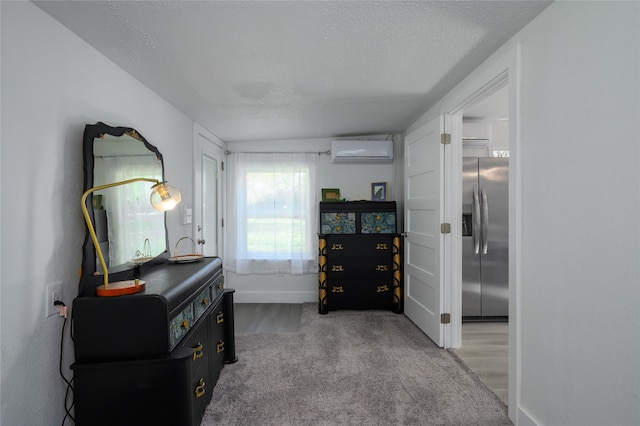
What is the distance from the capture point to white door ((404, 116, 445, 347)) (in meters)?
2.86

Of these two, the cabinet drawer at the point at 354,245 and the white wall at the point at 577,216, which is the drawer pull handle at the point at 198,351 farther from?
the cabinet drawer at the point at 354,245

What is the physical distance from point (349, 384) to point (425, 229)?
160 cm

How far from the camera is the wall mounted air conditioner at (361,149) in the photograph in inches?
158

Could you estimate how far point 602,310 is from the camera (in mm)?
1280

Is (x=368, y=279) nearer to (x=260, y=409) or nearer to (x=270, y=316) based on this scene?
(x=270, y=316)

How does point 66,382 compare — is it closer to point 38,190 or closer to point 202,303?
point 202,303

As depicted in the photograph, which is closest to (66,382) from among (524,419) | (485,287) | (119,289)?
(119,289)

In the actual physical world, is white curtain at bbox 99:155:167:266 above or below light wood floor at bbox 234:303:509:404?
above

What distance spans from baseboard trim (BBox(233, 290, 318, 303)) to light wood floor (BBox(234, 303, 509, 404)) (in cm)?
8

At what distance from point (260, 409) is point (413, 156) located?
8.91ft

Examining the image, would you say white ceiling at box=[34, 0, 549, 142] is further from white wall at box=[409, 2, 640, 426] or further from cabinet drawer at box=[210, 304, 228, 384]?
cabinet drawer at box=[210, 304, 228, 384]

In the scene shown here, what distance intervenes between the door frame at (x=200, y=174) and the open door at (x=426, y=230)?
226 cm

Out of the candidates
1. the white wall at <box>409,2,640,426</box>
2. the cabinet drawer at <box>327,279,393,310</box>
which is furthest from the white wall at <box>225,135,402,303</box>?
the white wall at <box>409,2,640,426</box>

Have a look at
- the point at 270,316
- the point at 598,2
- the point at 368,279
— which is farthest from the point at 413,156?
the point at 270,316
